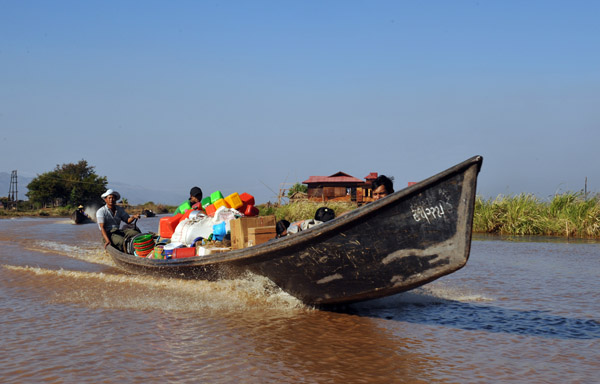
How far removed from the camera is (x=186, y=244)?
7.97 metres

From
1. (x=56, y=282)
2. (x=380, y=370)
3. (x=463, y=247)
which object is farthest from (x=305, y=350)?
(x=56, y=282)

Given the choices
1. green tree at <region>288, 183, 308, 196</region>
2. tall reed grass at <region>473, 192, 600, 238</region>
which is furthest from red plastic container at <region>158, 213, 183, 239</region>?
green tree at <region>288, 183, 308, 196</region>

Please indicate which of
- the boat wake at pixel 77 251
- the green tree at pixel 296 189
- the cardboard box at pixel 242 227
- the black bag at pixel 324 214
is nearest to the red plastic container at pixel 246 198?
the cardboard box at pixel 242 227

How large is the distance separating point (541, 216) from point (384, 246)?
1388cm

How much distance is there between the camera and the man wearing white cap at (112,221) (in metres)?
A: 9.36

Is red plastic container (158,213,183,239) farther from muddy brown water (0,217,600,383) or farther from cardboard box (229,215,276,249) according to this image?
cardboard box (229,215,276,249)

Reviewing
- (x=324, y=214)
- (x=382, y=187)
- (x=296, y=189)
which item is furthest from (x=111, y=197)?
(x=296, y=189)

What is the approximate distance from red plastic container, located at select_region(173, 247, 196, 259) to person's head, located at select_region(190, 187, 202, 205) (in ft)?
6.33

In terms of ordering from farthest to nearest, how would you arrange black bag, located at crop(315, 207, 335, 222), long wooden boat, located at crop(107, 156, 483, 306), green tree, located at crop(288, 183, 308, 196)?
green tree, located at crop(288, 183, 308, 196)
black bag, located at crop(315, 207, 335, 222)
long wooden boat, located at crop(107, 156, 483, 306)

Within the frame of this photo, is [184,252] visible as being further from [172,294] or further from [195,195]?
[195,195]

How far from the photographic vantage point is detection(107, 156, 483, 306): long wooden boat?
4.64 m

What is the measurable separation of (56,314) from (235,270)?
83.2 inches

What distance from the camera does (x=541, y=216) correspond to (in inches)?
661

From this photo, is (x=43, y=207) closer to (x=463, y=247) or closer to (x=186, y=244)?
(x=186, y=244)
